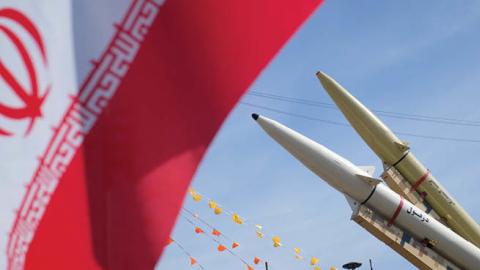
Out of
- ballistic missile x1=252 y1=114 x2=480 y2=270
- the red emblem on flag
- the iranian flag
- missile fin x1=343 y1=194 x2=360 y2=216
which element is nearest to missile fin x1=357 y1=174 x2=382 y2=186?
ballistic missile x1=252 y1=114 x2=480 y2=270

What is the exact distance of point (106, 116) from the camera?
254 centimetres

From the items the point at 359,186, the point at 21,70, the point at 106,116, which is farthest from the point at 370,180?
the point at 21,70

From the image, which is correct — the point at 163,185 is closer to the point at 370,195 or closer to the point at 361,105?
the point at 370,195

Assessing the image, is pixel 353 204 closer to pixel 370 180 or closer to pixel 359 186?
pixel 359 186

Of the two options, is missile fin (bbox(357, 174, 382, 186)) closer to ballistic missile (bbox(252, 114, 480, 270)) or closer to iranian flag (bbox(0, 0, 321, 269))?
ballistic missile (bbox(252, 114, 480, 270))

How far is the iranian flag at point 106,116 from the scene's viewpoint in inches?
97.5

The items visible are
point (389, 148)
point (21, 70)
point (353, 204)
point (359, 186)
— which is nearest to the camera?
point (21, 70)

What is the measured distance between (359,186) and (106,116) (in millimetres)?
11703

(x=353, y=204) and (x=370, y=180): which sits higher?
(x=370, y=180)

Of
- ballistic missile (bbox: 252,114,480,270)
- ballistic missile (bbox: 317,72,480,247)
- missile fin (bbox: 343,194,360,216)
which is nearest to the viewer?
missile fin (bbox: 343,194,360,216)

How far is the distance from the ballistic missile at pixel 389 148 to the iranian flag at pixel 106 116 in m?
13.0

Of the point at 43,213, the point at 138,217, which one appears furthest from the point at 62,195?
the point at 138,217

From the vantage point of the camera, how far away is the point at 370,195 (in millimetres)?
13703

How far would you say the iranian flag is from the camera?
8.13 feet
